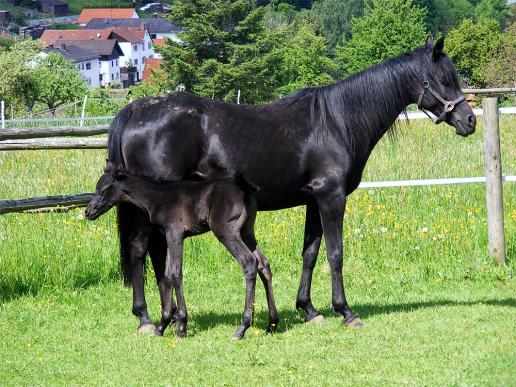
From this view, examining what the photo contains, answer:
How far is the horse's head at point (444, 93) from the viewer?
24.8 feet

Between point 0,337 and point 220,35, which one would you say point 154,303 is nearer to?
point 0,337

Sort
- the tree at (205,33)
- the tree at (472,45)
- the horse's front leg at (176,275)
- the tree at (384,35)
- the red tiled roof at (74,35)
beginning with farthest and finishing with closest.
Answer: the red tiled roof at (74,35) → the tree at (384,35) → the tree at (472,45) → the tree at (205,33) → the horse's front leg at (176,275)

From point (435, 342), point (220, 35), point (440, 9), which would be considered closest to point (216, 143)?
point (435, 342)

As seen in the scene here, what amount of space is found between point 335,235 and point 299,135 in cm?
87

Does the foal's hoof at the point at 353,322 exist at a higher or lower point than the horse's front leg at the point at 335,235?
lower

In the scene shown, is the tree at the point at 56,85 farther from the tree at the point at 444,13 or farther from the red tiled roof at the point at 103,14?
the red tiled roof at the point at 103,14

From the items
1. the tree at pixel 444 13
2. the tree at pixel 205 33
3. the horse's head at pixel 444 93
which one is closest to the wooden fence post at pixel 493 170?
the horse's head at pixel 444 93

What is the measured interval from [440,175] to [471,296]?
263 cm

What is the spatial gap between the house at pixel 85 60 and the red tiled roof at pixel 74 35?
1271 cm

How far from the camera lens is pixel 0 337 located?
295 inches

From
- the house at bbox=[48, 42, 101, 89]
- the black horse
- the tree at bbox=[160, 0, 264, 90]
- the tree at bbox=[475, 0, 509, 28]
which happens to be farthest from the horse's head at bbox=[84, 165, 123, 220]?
the tree at bbox=[475, 0, 509, 28]

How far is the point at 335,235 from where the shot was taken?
746cm

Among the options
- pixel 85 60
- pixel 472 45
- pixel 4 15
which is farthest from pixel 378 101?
pixel 4 15

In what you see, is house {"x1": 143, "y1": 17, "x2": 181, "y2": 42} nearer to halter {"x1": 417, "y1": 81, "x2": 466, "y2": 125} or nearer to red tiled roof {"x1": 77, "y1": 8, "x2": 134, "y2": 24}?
red tiled roof {"x1": 77, "y1": 8, "x2": 134, "y2": 24}
